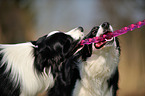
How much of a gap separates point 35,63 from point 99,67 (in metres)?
0.66

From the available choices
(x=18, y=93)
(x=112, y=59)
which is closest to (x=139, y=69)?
A: (x=112, y=59)

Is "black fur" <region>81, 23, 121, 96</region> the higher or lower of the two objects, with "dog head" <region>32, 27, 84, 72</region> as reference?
lower

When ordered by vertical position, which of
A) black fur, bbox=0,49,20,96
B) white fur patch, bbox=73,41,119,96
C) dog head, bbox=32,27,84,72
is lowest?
white fur patch, bbox=73,41,119,96

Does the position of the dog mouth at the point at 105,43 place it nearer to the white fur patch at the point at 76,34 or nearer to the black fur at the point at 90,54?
the black fur at the point at 90,54

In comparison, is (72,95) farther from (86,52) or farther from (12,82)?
(12,82)

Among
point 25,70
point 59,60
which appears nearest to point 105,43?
point 59,60

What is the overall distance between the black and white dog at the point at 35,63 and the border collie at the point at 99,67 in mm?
174

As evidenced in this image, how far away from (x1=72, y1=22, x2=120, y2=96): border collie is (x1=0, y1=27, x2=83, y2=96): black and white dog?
174 mm

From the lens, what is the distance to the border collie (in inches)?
72.2

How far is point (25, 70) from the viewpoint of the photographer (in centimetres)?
184

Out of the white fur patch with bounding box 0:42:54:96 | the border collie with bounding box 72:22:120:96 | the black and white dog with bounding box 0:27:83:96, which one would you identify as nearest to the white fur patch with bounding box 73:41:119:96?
the border collie with bounding box 72:22:120:96

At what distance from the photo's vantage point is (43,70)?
1.88m

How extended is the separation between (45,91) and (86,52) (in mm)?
612

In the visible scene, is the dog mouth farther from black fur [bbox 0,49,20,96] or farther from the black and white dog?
black fur [bbox 0,49,20,96]
